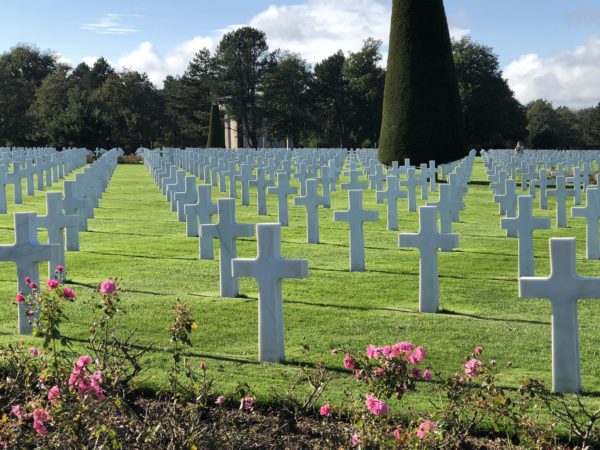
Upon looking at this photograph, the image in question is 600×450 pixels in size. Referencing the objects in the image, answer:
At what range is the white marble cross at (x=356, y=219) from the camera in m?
9.79

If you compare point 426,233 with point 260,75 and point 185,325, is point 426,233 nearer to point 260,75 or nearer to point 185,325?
point 185,325

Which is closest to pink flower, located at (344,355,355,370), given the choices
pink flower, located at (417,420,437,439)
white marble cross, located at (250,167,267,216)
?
pink flower, located at (417,420,437,439)

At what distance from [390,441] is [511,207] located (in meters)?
10.5

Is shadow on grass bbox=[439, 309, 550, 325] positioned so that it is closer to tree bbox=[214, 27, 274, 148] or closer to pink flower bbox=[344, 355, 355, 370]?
pink flower bbox=[344, 355, 355, 370]

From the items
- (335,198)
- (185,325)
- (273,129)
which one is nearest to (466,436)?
(185,325)

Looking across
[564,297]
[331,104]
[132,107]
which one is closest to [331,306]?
[564,297]

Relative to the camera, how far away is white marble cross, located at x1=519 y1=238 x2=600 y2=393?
5164mm

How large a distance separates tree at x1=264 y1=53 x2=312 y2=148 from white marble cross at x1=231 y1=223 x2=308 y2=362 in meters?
65.5

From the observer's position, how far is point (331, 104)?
240 feet

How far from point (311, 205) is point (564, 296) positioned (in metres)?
7.33

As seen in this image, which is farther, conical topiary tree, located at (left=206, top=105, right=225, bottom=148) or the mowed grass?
conical topiary tree, located at (left=206, top=105, right=225, bottom=148)

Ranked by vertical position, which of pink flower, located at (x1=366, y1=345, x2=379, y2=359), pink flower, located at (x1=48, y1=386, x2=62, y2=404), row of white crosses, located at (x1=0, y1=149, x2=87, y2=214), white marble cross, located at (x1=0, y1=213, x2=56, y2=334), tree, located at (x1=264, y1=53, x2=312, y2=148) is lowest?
pink flower, located at (x1=48, y1=386, x2=62, y2=404)

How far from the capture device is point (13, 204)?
20.0m

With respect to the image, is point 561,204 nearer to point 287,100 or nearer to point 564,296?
point 564,296
